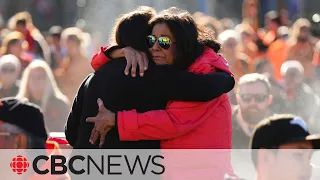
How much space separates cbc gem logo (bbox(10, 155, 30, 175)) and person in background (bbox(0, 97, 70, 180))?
3 centimetres

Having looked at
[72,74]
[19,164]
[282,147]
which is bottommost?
[72,74]

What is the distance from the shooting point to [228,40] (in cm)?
1291

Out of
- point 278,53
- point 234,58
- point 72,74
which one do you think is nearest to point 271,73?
point 234,58

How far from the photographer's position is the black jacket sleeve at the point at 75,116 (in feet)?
15.9

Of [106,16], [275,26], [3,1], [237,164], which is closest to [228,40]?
[275,26]

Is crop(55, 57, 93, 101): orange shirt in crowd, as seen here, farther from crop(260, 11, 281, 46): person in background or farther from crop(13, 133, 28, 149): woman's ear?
crop(13, 133, 28, 149): woman's ear

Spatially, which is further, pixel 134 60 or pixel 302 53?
pixel 302 53

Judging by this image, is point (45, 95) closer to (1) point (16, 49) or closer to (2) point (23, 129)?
(1) point (16, 49)

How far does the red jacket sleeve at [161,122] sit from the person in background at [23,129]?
2.74ft

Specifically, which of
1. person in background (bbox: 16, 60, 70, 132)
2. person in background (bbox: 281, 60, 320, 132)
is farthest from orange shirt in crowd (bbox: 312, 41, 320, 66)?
person in background (bbox: 16, 60, 70, 132)

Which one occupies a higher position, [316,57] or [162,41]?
[162,41]

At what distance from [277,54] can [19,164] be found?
963 cm

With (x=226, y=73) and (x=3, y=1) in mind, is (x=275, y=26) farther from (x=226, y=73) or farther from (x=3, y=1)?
(x=226, y=73)

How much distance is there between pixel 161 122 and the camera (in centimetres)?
455
